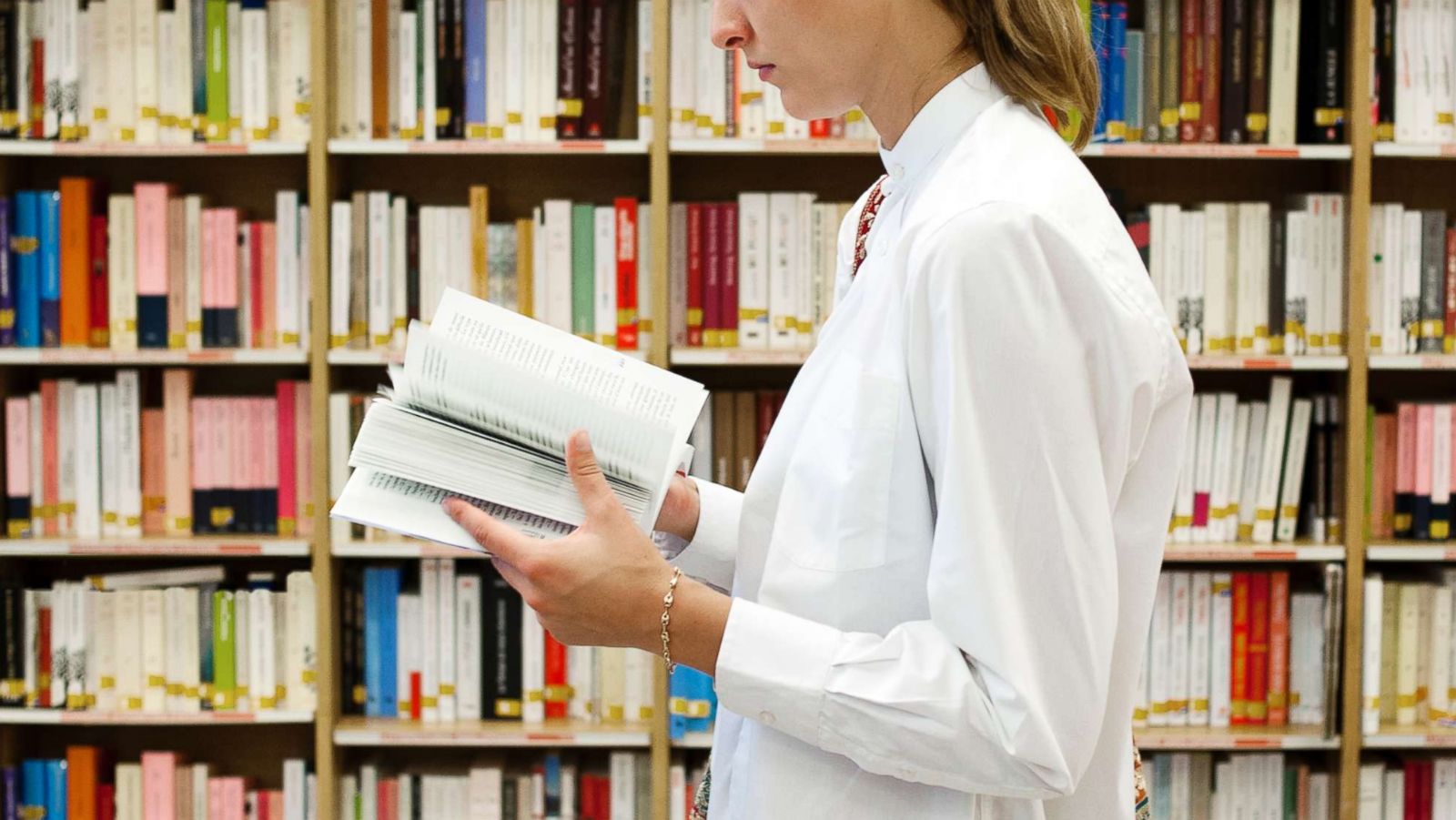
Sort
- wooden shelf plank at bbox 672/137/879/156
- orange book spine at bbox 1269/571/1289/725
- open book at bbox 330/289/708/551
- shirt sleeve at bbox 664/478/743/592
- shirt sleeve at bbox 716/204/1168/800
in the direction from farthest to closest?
orange book spine at bbox 1269/571/1289/725 → wooden shelf plank at bbox 672/137/879/156 → shirt sleeve at bbox 664/478/743/592 → open book at bbox 330/289/708/551 → shirt sleeve at bbox 716/204/1168/800

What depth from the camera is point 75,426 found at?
8.43ft

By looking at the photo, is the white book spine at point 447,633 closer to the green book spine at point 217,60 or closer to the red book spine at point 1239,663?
the green book spine at point 217,60

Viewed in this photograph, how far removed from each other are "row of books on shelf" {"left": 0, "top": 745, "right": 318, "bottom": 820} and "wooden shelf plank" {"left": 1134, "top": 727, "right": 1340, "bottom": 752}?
159cm

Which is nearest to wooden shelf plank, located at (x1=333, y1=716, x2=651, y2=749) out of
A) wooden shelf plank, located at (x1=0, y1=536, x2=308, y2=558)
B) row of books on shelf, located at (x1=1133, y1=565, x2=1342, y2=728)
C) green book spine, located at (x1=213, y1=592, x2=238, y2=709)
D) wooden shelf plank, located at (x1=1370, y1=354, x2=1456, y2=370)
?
green book spine, located at (x1=213, y1=592, x2=238, y2=709)

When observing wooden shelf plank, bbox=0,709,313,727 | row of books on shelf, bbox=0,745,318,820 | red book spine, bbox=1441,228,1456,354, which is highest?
red book spine, bbox=1441,228,1456,354

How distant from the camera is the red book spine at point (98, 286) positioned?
2557 millimetres

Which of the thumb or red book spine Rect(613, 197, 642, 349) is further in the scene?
red book spine Rect(613, 197, 642, 349)

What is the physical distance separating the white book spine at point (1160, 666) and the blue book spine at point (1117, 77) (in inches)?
33.2

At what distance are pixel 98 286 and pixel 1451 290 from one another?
2.53 meters

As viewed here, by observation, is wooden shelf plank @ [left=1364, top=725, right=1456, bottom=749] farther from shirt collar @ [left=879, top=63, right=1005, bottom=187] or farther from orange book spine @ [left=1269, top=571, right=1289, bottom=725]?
shirt collar @ [left=879, top=63, right=1005, bottom=187]

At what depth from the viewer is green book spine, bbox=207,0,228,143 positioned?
252 centimetres

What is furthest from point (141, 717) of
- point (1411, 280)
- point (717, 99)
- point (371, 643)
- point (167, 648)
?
point (1411, 280)

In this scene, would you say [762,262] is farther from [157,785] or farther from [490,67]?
[157,785]

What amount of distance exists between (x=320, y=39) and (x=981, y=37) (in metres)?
1.80
